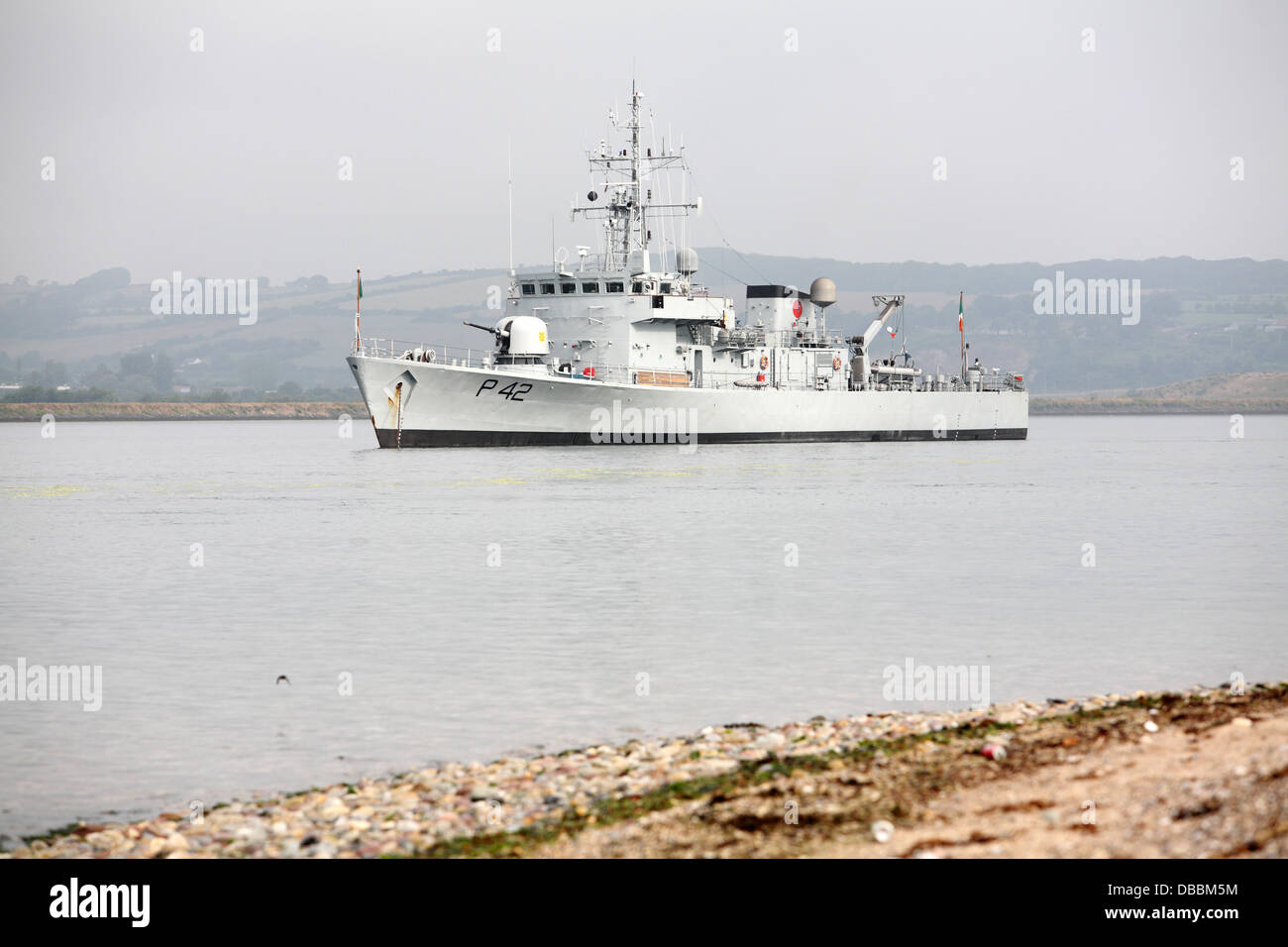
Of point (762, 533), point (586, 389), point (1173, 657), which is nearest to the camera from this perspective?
point (1173, 657)

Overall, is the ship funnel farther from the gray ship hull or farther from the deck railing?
the gray ship hull

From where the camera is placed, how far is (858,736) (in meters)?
11.1

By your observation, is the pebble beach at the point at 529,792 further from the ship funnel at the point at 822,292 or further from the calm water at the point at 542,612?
the ship funnel at the point at 822,292

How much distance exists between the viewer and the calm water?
11945mm

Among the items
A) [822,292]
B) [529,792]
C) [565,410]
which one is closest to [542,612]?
[529,792]

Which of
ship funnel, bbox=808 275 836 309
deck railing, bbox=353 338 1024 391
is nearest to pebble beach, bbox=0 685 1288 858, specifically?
deck railing, bbox=353 338 1024 391

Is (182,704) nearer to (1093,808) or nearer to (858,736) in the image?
(858,736)

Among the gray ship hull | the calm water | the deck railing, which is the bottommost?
the calm water

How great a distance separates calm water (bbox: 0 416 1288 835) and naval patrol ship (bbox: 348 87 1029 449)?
1381 centimetres

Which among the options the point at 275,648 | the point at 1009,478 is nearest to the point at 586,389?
the point at 1009,478

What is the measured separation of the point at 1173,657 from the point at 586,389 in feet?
139

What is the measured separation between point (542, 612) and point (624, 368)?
40771 millimetres

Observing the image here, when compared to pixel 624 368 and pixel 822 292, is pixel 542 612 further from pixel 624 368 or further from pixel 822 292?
pixel 822 292

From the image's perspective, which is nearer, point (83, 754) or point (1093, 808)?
point (1093, 808)
